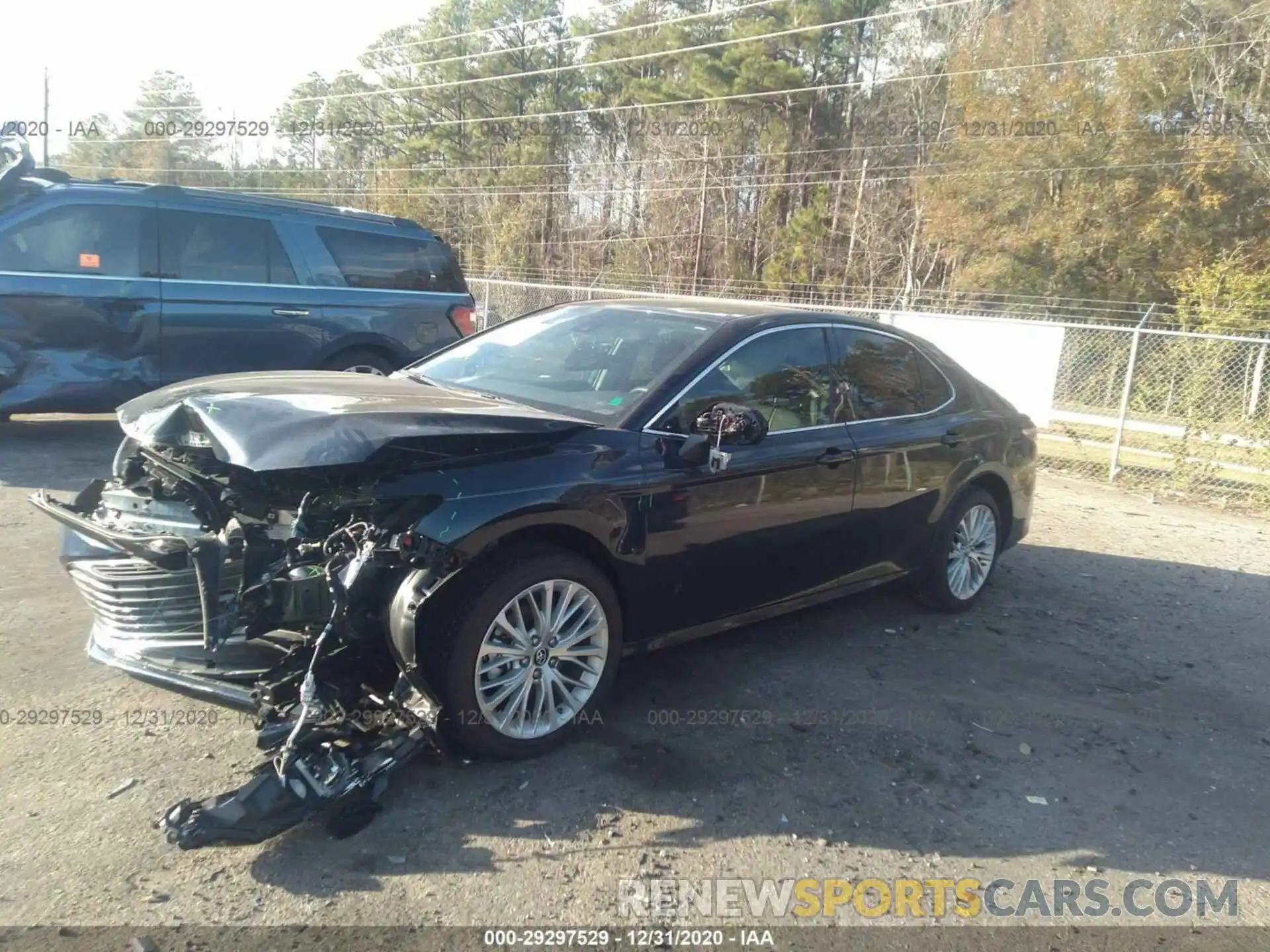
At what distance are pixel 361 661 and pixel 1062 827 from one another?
2.53 m

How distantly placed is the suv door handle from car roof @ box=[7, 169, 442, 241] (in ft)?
19.1

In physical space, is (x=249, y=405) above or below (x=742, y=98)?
below

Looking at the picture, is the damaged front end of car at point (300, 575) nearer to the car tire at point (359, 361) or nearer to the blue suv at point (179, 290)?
the blue suv at point (179, 290)

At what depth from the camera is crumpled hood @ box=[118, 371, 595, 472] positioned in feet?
9.76

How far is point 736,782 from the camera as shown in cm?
338

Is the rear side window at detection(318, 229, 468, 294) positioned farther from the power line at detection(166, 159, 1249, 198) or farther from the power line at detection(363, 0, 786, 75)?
the power line at detection(363, 0, 786, 75)

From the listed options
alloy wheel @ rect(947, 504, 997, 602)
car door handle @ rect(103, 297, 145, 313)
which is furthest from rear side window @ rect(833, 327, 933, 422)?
car door handle @ rect(103, 297, 145, 313)

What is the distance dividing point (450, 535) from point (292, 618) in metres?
0.57

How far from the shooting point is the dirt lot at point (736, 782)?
8.79 feet

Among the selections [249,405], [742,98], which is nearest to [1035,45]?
[742,98]

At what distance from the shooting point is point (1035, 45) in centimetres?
2211

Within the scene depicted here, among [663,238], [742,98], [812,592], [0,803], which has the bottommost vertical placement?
[0,803]

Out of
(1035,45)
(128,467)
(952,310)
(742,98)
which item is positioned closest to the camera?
(128,467)

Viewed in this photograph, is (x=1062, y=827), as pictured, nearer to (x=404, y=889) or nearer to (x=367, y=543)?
(x=404, y=889)
